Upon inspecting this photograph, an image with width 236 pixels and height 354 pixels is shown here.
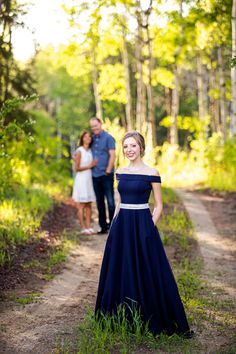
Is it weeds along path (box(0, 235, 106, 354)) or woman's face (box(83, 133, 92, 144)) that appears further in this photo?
woman's face (box(83, 133, 92, 144))

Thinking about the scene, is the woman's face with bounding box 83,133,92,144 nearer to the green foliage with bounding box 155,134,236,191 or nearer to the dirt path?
the dirt path

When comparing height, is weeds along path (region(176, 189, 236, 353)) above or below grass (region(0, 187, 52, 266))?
below

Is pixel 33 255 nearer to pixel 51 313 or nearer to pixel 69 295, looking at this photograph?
pixel 69 295

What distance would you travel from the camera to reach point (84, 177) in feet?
31.2

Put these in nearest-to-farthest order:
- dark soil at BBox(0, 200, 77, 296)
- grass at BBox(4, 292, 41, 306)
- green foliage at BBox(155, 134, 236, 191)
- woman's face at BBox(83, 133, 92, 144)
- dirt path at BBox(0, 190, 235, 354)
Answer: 1. dirt path at BBox(0, 190, 235, 354)
2. grass at BBox(4, 292, 41, 306)
3. dark soil at BBox(0, 200, 77, 296)
4. woman's face at BBox(83, 133, 92, 144)
5. green foliage at BBox(155, 134, 236, 191)

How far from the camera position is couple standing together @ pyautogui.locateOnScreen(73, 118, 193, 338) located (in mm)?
4559

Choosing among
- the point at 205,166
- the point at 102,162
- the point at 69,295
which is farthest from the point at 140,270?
the point at 205,166

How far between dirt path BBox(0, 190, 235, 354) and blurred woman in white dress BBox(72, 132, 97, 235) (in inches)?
25.6

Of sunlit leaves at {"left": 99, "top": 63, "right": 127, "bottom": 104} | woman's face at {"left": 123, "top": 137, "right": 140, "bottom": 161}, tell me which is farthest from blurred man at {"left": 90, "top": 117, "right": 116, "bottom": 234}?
sunlit leaves at {"left": 99, "top": 63, "right": 127, "bottom": 104}

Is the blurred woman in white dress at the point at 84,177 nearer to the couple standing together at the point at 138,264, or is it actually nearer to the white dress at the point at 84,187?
the white dress at the point at 84,187

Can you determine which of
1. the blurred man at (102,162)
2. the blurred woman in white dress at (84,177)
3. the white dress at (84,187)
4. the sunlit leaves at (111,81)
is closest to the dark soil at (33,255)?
the blurred woman in white dress at (84,177)

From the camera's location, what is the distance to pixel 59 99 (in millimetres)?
48719

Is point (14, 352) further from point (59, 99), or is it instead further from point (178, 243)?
point (59, 99)

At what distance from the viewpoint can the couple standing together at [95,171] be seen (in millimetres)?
9219
